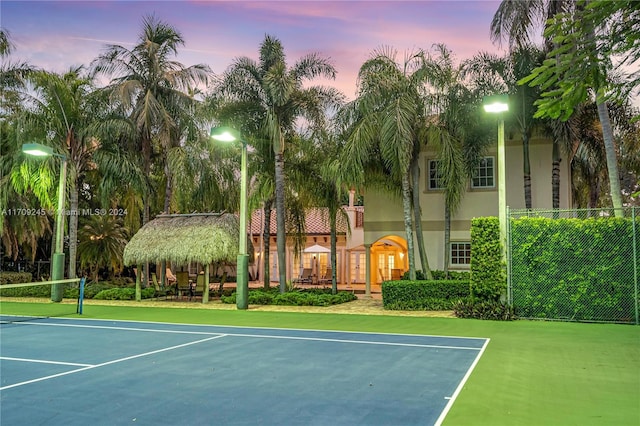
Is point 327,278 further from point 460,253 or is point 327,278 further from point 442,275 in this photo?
point 442,275

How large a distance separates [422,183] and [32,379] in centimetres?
1859

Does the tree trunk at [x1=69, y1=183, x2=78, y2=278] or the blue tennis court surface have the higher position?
the tree trunk at [x1=69, y1=183, x2=78, y2=278]

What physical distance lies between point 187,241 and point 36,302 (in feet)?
25.6

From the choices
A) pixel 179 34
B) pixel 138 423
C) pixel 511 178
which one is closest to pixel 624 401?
pixel 138 423

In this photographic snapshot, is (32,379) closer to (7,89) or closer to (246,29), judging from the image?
(246,29)

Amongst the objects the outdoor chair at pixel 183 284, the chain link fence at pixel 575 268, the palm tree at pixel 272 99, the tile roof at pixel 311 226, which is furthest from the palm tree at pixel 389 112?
the tile roof at pixel 311 226

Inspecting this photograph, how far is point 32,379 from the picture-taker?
866cm

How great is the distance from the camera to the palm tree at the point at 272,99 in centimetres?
2264

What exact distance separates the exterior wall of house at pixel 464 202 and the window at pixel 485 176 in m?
0.16

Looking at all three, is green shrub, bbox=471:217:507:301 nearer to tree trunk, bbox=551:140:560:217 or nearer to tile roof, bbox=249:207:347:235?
tree trunk, bbox=551:140:560:217

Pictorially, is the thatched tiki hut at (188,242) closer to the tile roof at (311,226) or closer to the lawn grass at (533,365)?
the lawn grass at (533,365)

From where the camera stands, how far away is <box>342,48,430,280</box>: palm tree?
19250 millimetres

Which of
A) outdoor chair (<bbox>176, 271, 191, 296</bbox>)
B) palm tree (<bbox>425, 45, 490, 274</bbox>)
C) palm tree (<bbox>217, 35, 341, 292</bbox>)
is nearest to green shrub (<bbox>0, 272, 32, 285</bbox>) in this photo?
outdoor chair (<bbox>176, 271, 191, 296</bbox>)

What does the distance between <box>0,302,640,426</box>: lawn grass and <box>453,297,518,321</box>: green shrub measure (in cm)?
54
